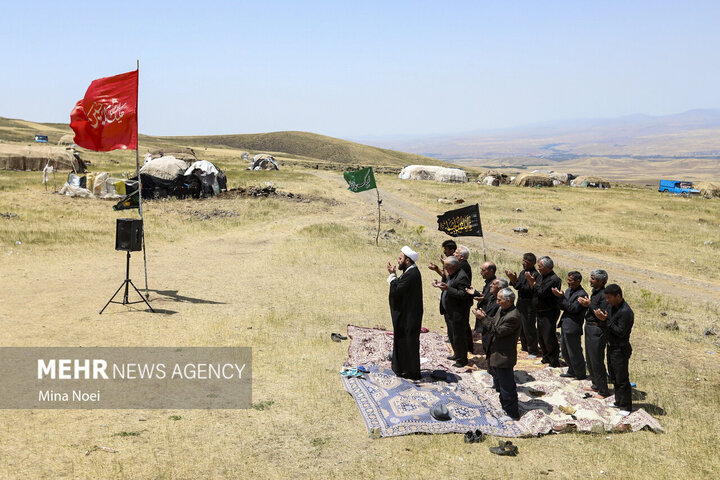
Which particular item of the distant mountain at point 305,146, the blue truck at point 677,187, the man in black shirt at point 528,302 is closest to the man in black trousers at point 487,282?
the man in black shirt at point 528,302

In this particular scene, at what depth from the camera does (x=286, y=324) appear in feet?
40.9

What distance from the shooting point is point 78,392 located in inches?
327

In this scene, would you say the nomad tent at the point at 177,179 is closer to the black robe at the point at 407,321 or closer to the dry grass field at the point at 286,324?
the dry grass field at the point at 286,324

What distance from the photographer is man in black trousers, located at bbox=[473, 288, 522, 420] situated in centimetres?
786

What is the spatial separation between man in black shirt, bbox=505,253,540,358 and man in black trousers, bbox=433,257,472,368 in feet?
3.25

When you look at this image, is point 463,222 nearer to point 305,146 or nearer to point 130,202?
point 130,202

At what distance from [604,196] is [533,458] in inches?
1874

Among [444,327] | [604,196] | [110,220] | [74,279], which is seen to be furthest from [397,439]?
[604,196]

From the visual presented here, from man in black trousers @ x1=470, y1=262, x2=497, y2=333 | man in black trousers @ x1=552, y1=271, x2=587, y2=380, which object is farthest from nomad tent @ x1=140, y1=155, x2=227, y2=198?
man in black trousers @ x1=552, y1=271, x2=587, y2=380

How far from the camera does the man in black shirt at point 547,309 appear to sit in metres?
9.88

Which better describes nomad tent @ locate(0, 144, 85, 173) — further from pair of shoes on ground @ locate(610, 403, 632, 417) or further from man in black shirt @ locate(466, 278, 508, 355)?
pair of shoes on ground @ locate(610, 403, 632, 417)

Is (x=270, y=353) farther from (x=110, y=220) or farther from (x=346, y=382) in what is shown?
(x=110, y=220)

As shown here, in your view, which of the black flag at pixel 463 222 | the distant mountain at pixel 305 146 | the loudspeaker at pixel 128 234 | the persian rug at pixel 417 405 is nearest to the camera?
the persian rug at pixel 417 405

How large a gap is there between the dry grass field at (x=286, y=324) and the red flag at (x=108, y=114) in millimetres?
4053
